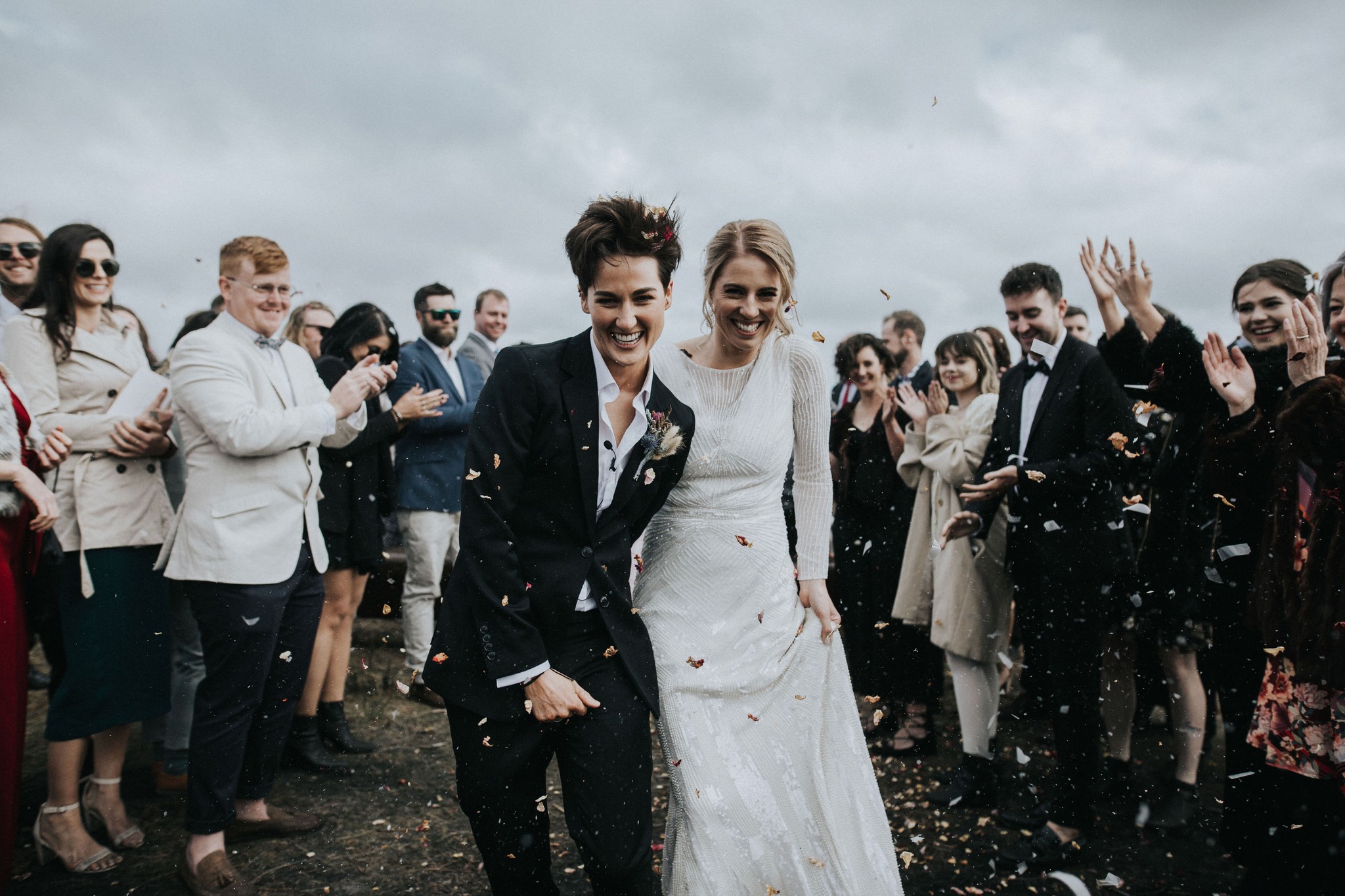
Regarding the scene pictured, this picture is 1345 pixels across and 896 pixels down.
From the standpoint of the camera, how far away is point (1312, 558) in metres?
2.72

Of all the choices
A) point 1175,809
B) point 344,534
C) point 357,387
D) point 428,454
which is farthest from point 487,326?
point 1175,809

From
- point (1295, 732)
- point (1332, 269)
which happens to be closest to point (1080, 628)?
point (1295, 732)

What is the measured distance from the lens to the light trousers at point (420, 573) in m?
5.40

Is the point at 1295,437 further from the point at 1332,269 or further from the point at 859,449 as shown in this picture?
the point at 859,449

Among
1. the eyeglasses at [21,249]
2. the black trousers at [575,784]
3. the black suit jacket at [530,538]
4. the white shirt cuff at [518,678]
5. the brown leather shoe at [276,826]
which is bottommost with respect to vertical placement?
the brown leather shoe at [276,826]

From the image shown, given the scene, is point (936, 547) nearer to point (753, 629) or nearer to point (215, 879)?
point (753, 629)

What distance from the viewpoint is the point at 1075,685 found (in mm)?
3707

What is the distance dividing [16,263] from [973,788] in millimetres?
5041

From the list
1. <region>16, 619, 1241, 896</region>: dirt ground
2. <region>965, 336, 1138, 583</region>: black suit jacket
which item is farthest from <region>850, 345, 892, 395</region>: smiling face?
<region>16, 619, 1241, 896</region>: dirt ground

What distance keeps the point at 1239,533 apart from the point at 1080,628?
Answer: 0.72 meters

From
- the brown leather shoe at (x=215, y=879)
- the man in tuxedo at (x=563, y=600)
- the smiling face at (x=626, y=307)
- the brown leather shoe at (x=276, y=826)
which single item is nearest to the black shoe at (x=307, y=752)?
the brown leather shoe at (x=276, y=826)

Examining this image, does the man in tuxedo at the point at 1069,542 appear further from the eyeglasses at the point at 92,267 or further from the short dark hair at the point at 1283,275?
the eyeglasses at the point at 92,267

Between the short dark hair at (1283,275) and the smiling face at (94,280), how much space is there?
15.8ft

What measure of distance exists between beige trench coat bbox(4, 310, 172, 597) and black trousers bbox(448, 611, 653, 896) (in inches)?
81.4
